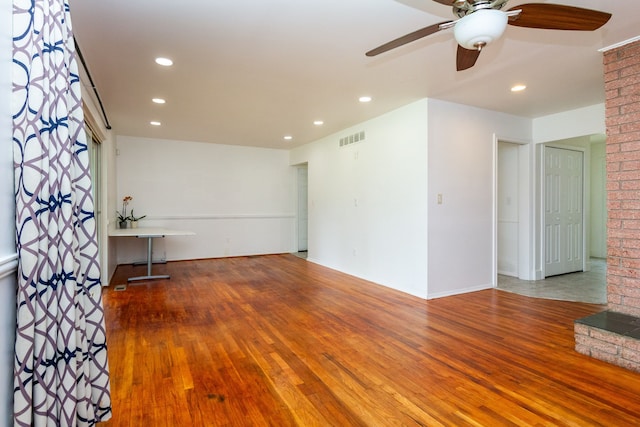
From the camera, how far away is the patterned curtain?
3.79ft

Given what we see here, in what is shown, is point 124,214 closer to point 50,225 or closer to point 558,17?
point 50,225

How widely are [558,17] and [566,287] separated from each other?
4.00m

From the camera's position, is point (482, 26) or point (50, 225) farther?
point (482, 26)

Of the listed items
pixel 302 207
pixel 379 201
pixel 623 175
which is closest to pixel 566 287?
pixel 623 175

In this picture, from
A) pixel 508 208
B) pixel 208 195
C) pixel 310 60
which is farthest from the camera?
pixel 208 195

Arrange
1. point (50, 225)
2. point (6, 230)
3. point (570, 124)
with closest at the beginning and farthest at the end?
1. point (6, 230)
2. point (50, 225)
3. point (570, 124)

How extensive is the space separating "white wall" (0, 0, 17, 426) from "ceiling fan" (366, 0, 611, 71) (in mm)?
1752

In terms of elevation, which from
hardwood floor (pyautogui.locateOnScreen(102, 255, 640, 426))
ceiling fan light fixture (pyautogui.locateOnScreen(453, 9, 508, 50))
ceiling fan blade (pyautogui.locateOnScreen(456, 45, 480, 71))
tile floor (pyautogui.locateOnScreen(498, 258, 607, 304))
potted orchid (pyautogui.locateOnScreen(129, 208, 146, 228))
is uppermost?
ceiling fan blade (pyautogui.locateOnScreen(456, 45, 480, 71))

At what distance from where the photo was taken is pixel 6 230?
1.12 m

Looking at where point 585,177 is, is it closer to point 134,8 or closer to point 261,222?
point 261,222

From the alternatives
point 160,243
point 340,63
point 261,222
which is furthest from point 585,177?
point 160,243

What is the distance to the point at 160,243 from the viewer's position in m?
6.56

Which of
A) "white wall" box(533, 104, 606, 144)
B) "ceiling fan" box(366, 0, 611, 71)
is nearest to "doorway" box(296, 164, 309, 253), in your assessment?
"white wall" box(533, 104, 606, 144)

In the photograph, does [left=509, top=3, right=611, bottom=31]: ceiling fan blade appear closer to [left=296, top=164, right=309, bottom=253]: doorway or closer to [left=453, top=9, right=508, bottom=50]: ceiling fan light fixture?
[left=453, top=9, right=508, bottom=50]: ceiling fan light fixture
